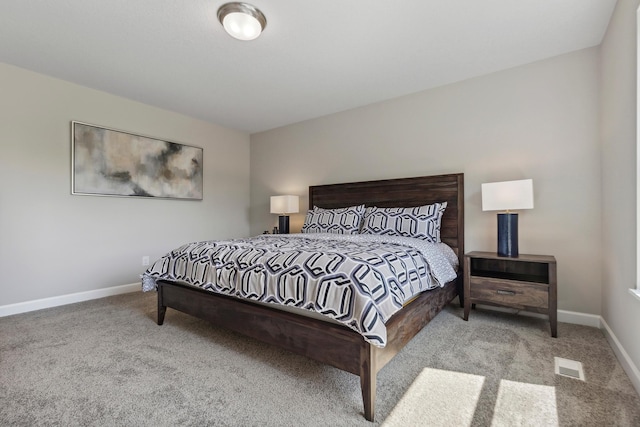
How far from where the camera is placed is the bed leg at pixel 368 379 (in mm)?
1355

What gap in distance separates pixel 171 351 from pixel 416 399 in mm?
1614

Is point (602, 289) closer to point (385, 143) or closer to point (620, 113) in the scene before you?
point (620, 113)

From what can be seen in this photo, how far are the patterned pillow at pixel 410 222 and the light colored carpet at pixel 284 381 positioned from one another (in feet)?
2.85

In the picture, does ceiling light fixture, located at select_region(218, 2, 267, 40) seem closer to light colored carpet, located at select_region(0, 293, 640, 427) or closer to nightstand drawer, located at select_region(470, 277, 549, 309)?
light colored carpet, located at select_region(0, 293, 640, 427)

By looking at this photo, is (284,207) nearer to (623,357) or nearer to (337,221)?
(337,221)

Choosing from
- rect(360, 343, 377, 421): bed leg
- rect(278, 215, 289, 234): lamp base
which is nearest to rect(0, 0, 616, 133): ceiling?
rect(278, 215, 289, 234): lamp base

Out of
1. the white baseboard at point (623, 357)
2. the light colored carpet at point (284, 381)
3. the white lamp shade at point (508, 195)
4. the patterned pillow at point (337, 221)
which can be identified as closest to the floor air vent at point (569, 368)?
the light colored carpet at point (284, 381)

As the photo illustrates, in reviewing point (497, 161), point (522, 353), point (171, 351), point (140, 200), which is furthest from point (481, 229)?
point (140, 200)

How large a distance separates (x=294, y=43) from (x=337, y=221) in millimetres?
1830

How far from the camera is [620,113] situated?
1928mm

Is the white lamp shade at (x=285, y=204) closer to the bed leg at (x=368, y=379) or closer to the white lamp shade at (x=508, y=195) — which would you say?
the white lamp shade at (x=508, y=195)

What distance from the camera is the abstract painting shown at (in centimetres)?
329

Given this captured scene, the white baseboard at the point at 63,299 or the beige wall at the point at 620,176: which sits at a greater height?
the beige wall at the point at 620,176

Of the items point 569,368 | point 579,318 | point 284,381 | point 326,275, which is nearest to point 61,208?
point 284,381
